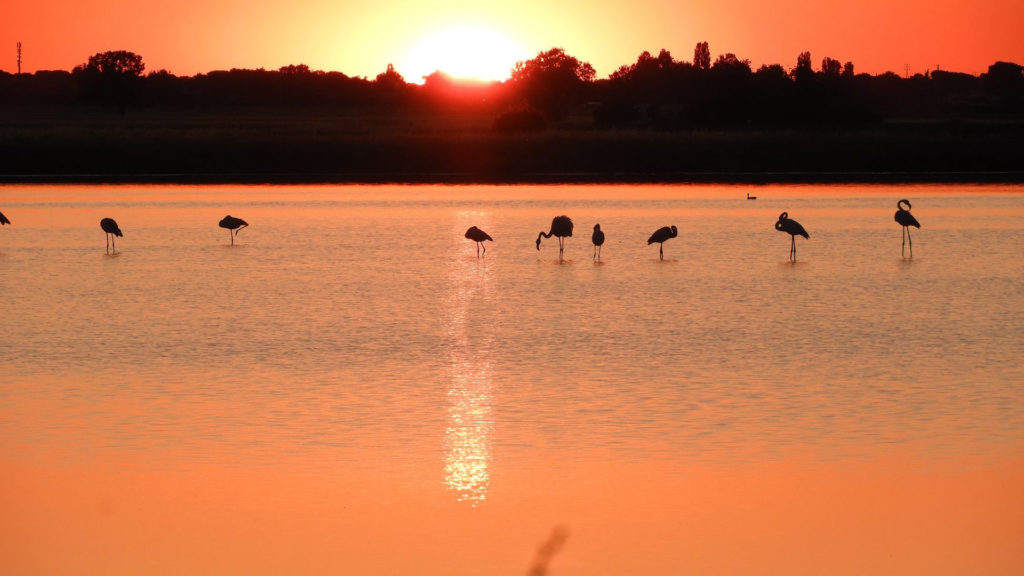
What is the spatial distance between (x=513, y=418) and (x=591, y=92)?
145 m

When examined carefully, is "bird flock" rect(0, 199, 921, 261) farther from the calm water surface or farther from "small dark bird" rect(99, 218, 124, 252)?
the calm water surface

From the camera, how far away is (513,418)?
10.4m

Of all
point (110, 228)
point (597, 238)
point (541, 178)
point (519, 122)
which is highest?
point (519, 122)

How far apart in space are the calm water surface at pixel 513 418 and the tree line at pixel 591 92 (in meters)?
60.5

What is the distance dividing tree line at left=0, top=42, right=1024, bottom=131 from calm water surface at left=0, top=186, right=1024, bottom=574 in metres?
60.5

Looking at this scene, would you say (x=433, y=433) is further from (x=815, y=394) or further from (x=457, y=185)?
(x=457, y=185)

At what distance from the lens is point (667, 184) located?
51.5m

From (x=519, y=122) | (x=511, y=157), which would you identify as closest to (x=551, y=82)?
(x=519, y=122)

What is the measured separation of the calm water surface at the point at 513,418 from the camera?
7426mm

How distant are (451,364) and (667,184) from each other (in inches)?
1547

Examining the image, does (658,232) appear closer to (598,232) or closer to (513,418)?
(598,232)

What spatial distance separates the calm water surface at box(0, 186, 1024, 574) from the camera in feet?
24.4

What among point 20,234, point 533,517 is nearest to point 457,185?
point 20,234

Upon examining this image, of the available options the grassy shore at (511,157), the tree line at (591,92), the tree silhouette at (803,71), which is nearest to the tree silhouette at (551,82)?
the tree line at (591,92)
